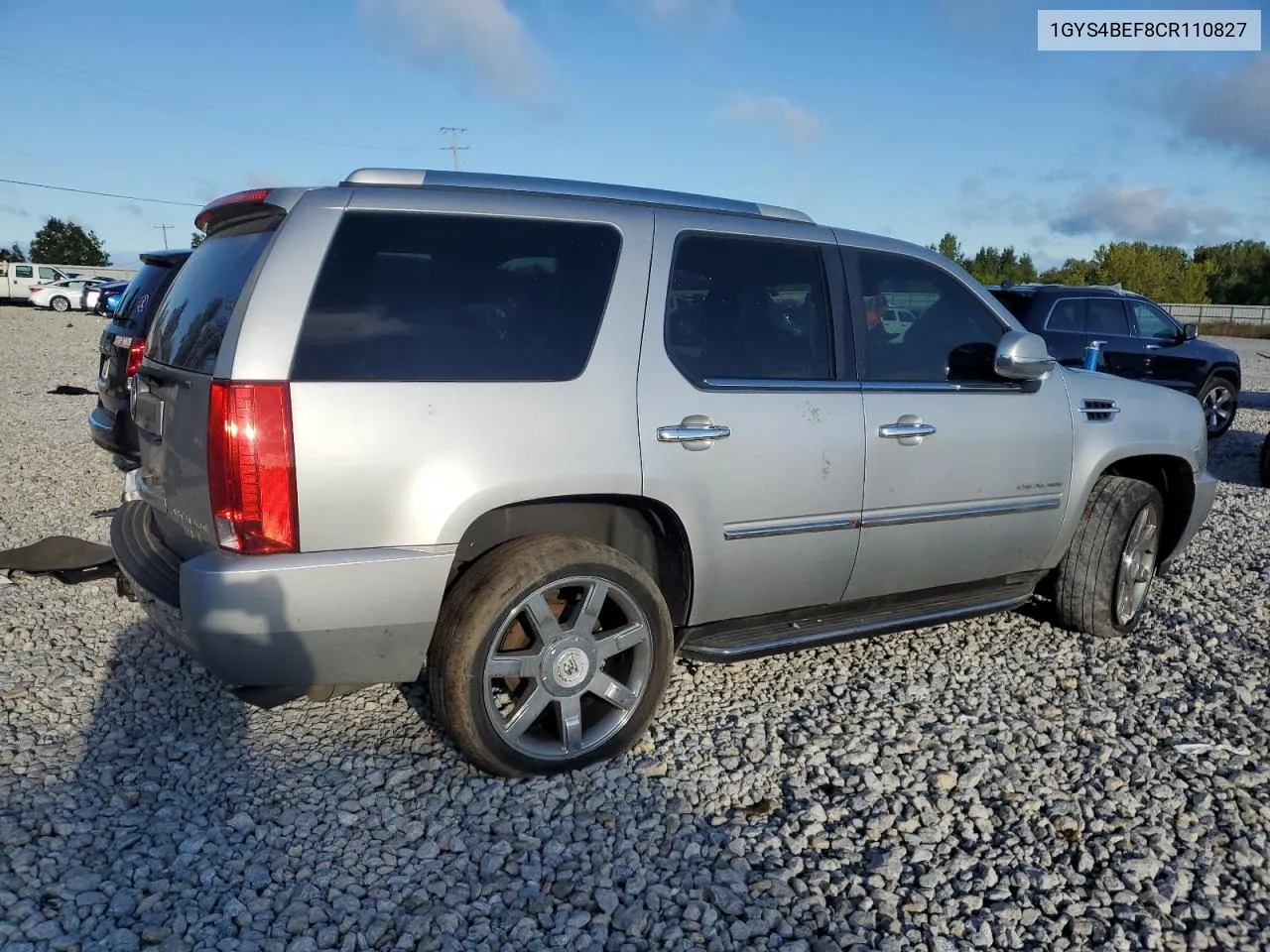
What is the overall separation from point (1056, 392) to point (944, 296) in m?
0.68

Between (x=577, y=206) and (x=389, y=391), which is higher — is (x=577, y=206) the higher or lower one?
the higher one

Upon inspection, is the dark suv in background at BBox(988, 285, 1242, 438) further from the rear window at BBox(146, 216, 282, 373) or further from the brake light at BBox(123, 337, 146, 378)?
the rear window at BBox(146, 216, 282, 373)

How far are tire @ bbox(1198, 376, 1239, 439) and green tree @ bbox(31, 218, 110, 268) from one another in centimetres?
7392

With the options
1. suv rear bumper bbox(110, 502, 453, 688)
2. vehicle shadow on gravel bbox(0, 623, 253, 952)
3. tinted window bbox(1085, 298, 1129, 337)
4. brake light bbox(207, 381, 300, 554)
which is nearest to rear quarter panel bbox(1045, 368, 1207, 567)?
suv rear bumper bbox(110, 502, 453, 688)

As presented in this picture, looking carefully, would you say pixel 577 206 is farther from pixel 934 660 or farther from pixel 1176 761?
pixel 1176 761

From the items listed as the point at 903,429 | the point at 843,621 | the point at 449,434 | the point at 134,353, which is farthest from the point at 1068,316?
the point at 449,434

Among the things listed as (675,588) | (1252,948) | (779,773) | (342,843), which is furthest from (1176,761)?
(342,843)

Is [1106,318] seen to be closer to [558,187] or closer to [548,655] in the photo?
[558,187]

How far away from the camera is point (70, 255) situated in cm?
7088

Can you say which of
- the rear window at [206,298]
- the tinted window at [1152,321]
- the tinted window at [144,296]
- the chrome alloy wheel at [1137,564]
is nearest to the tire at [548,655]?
the rear window at [206,298]

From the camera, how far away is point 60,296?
36.8m

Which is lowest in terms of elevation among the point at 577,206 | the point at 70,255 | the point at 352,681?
the point at 352,681

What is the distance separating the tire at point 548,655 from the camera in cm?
311

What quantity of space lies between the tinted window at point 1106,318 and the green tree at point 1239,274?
66.1 meters
